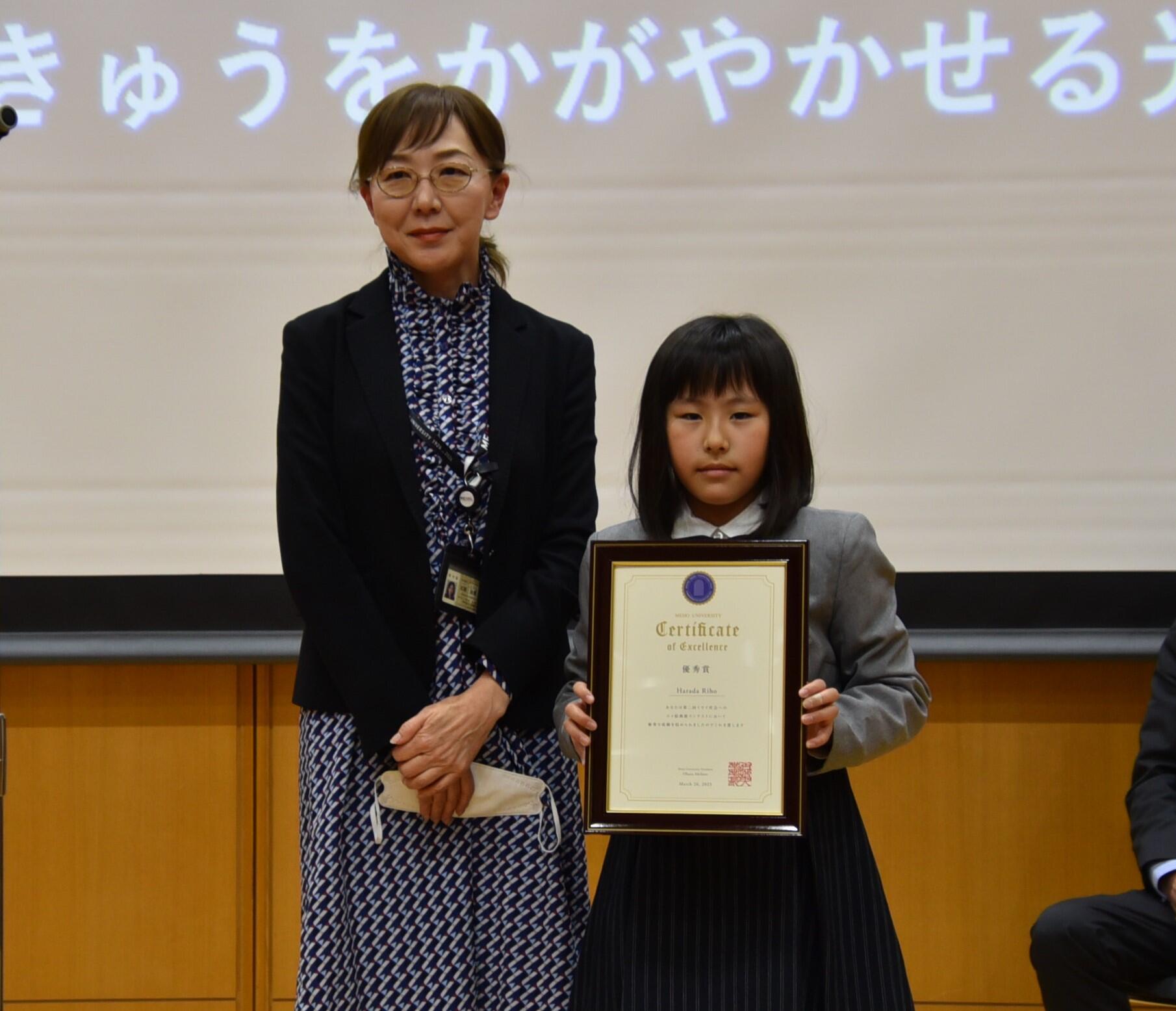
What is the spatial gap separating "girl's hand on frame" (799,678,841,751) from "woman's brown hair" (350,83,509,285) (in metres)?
0.77

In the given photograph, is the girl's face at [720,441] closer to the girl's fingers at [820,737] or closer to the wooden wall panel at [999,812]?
the girl's fingers at [820,737]

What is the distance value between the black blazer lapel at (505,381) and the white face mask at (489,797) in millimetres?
292

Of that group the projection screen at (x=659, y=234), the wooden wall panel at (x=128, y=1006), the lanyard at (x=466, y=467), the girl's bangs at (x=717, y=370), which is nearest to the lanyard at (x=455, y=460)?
the lanyard at (x=466, y=467)

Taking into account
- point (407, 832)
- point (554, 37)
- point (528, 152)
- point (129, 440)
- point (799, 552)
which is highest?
point (554, 37)

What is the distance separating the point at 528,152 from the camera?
247 centimetres

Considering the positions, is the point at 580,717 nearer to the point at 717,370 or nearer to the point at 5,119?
the point at 717,370

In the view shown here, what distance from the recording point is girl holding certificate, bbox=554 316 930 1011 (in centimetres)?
142

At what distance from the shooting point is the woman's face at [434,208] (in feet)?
5.16

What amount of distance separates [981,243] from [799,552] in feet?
4.35

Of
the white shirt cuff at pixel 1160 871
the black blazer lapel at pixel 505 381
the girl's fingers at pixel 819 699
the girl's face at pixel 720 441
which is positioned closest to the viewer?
the girl's fingers at pixel 819 699

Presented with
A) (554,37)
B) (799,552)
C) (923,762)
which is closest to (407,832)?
(799,552)

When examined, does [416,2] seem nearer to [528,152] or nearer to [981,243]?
[528,152]

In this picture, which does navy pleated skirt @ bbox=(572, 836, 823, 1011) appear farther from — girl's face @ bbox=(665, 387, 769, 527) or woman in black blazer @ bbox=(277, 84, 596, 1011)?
girl's face @ bbox=(665, 387, 769, 527)

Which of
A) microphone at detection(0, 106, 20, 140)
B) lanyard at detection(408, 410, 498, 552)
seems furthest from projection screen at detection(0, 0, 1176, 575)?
microphone at detection(0, 106, 20, 140)
